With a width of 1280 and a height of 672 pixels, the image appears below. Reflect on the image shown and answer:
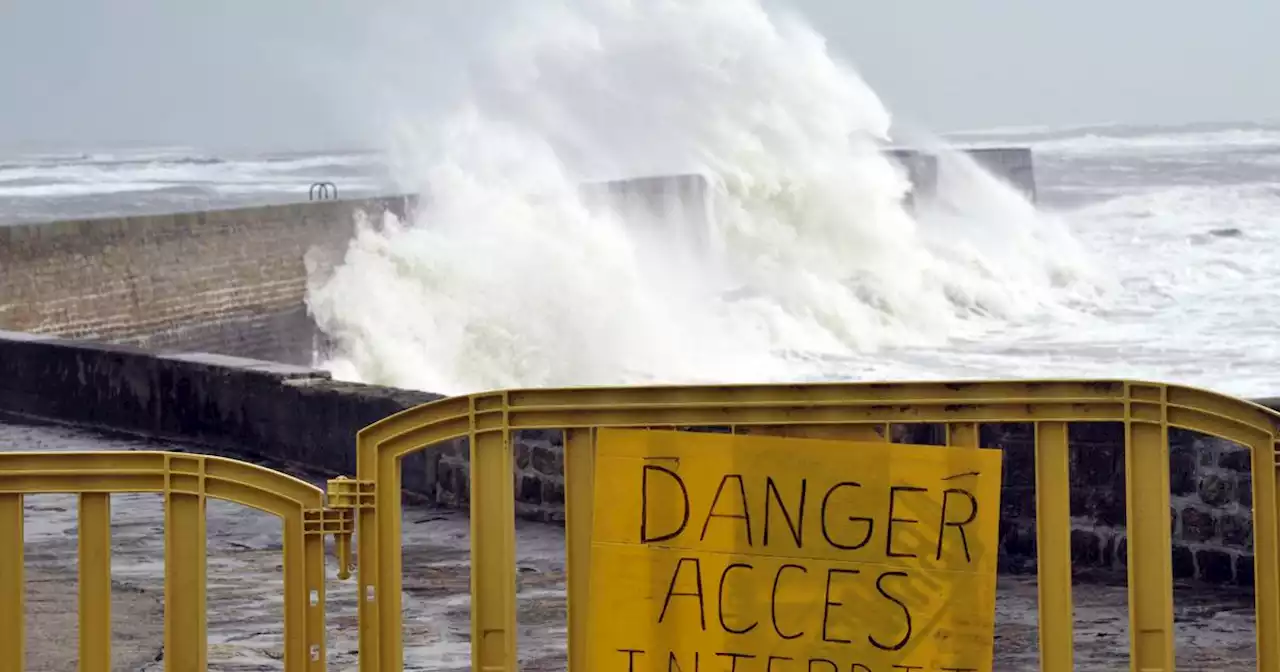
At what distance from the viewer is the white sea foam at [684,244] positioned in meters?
20.9

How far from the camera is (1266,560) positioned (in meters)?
3.67

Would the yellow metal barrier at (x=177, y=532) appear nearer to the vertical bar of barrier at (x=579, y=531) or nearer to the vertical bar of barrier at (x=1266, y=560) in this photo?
the vertical bar of barrier at (x=579, y=531)

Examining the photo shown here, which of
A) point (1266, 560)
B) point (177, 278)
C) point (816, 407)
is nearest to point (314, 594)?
point (816, 407)

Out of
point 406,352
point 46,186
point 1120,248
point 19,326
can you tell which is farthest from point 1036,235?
point 46,186

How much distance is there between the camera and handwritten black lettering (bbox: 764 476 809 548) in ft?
12.1

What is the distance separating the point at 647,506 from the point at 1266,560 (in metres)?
1.21

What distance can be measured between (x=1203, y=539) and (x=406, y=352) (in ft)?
47.1

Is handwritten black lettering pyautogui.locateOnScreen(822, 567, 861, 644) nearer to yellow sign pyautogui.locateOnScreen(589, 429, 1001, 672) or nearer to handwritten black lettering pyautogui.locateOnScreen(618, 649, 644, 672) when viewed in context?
yellow sign pyautogui.locateOnScreen(589, 429, 1001, 672)

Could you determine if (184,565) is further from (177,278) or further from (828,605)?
(177,278)

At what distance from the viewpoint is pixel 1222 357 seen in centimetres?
2494

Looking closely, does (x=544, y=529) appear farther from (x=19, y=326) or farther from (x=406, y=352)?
(x=406, y=352)

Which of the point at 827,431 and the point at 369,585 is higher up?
the point at 827,431

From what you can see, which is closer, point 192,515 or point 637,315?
point 192,515

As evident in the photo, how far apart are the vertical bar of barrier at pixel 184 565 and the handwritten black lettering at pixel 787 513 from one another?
1.11 metres
